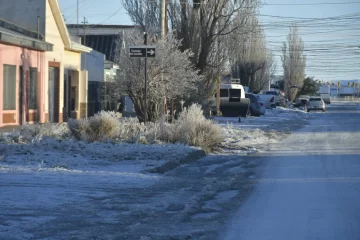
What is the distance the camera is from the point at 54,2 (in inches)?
1217

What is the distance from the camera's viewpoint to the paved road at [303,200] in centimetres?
911

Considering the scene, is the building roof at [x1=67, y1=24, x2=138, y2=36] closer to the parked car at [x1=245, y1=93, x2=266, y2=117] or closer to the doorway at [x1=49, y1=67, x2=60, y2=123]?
the parked car at [x1=245, y1=93, x2=266, y2=117]

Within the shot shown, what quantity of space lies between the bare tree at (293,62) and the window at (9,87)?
198 feet

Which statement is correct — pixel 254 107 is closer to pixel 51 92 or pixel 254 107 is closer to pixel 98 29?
pixel 98 29

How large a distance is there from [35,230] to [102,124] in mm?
11836

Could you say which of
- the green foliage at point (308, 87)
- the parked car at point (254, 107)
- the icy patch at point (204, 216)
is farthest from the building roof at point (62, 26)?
the green foliage at point (308, 87)

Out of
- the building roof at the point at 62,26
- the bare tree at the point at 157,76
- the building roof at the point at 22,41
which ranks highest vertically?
the building roof at the point at 62,26

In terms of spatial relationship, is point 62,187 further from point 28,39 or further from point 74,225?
point 28,39

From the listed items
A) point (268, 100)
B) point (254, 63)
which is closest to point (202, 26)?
point (268, 100)

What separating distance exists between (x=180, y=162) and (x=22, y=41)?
39.2 ft

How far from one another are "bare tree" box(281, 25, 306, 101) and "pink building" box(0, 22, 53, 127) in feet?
189

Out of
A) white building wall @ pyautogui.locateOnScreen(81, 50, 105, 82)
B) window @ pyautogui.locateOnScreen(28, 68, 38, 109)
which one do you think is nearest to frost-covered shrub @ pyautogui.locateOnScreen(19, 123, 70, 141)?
window @ pyautogui.locateOnScreen(28, 68, 38, 109)

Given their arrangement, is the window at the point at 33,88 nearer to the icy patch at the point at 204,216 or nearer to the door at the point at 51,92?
the door at the point at 51,92

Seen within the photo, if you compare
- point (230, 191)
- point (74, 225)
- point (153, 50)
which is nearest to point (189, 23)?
point (153, 50)
